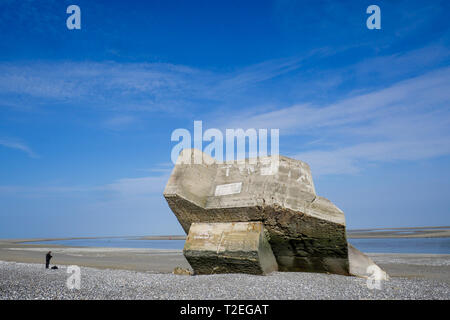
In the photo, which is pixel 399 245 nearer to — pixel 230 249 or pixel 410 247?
pixel 410 247

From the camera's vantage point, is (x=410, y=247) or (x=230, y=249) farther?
(x=410, y=247)

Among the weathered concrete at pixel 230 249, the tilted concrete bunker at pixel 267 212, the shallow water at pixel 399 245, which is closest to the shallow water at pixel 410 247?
the shallow water at pixel 399 245

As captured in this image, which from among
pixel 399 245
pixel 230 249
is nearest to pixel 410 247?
pixel 399 245

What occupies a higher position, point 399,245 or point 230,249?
point 230,249

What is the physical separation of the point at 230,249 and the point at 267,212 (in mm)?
1366

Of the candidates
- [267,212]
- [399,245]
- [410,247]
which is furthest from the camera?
[399,245]

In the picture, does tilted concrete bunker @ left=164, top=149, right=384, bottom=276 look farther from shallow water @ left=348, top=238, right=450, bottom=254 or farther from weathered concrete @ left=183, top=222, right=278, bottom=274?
shallow water @ left=348, top=238, right=450, bottom=254

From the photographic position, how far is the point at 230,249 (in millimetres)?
9430

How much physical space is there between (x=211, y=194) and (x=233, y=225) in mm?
1174

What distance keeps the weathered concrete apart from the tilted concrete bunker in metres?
0.03

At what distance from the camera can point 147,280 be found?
9234 millimetres

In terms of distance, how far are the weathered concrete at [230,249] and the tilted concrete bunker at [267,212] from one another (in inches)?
1.1

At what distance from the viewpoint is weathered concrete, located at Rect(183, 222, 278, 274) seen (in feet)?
30.4
